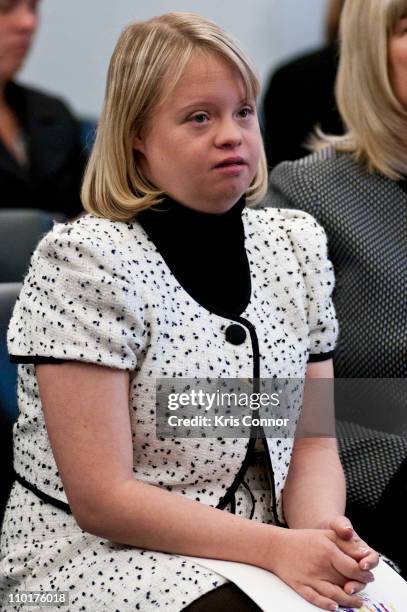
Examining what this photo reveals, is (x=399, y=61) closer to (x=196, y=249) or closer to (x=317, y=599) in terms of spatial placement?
(x=196, y=249)

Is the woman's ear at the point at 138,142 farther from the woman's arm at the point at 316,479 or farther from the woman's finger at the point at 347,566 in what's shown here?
the woman's finger at the point at 347,566

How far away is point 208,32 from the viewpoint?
1.49 metres

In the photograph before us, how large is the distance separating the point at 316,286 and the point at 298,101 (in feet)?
5.94

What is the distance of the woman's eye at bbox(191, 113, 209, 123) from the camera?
4.83ft

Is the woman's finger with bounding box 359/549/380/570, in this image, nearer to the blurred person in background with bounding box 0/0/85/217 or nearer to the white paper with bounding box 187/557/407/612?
the white paper with bounding box 187/557/407/612

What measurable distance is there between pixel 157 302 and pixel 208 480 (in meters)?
0.24

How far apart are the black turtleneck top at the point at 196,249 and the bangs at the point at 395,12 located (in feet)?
2.14

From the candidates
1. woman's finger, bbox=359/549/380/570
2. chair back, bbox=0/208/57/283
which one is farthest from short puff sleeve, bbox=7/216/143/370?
chair back, bbox=0/208/57/283

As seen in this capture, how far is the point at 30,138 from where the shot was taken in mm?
3342

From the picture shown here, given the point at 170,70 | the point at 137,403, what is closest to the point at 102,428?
the point at 137,403

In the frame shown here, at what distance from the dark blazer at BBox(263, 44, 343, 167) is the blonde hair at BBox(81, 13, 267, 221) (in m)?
1.64

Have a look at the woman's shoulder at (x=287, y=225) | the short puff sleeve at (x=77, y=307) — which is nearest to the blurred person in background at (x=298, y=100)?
the woman's shoulder at (x=287, y=225)

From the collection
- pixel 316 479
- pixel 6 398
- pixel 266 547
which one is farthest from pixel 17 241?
pixel 266 547

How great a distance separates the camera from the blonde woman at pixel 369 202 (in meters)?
1.89
